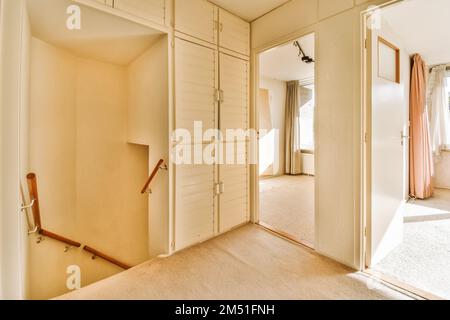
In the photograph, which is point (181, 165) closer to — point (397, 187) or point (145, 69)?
point (145, 69)

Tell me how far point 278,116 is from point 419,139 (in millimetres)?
3119

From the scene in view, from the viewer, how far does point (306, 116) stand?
20.4ft

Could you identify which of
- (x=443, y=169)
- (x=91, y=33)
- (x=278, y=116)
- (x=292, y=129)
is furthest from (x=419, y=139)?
(x=91, y=33)

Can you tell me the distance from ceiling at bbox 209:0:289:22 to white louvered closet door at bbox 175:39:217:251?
516mm

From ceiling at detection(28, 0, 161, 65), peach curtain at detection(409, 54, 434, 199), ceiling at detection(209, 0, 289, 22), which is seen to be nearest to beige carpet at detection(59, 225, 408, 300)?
ceiling at detection(28, 0, 161, 65)

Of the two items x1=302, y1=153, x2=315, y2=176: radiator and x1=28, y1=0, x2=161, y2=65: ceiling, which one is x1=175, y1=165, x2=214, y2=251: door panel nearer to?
x1=28, y1=0, x2=161, y2=65: ceiling

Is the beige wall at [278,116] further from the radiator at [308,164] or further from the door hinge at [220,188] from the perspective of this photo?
the door hinge at [220,188]

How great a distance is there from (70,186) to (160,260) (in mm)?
1384

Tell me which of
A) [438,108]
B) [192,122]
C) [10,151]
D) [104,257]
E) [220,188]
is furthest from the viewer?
[438,108]

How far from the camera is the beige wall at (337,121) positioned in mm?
1854

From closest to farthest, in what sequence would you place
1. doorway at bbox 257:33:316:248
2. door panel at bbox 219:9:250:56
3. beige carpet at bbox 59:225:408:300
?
beige carpet at bbox 59:225:408:300
door panel at bbox 219:9:250:56
doorway at bbox 257:33:316:248

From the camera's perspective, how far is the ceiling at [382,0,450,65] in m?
2.31

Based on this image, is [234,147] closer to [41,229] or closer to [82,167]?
[82,167]
